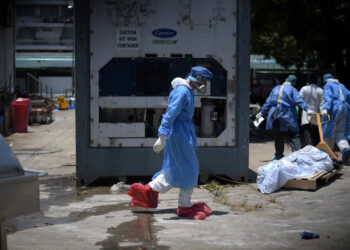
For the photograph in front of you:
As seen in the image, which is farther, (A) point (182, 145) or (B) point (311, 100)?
(B) point (311, 100)

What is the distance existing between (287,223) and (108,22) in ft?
12.4

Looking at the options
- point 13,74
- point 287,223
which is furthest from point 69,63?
point 287,223

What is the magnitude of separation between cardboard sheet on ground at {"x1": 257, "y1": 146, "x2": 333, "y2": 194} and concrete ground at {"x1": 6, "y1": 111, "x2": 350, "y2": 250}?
156mm

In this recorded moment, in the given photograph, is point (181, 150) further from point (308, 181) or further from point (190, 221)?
point (308, 181)

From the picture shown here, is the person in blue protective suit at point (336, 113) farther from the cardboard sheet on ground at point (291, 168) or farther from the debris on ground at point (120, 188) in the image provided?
the debris on ground at point (120, 188)

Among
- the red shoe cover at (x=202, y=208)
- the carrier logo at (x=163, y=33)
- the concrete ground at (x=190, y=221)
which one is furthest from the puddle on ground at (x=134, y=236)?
the carrier logo at (x=163, y=33)

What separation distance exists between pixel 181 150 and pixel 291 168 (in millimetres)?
2206

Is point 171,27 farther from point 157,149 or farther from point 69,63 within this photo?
point 69,63

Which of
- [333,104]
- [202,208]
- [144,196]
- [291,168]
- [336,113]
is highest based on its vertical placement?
[333,104]

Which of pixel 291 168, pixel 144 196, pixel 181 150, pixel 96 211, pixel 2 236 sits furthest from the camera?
pixel 291 168

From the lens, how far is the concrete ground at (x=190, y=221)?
517 cm

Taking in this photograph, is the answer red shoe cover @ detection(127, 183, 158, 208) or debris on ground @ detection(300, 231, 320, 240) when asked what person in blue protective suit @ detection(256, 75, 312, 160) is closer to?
red shoe cover @ detection(127, 183, 158, 208)

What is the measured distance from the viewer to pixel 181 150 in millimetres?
6133

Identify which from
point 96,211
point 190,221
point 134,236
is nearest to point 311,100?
point 190,221
